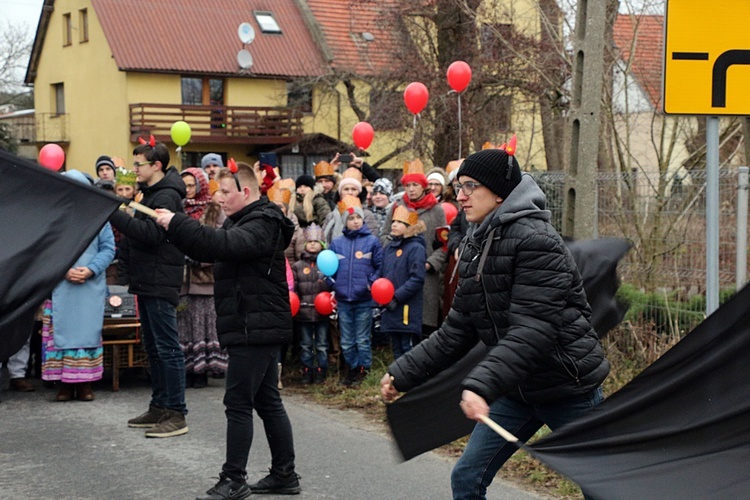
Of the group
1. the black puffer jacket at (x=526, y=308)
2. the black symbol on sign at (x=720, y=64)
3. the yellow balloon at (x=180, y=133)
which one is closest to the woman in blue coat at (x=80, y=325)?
the yellow balloon at (x=180, y=133)

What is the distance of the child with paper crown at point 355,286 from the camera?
10.4 meters

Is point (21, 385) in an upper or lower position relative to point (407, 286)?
lower

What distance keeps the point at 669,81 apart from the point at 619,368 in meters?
3.88

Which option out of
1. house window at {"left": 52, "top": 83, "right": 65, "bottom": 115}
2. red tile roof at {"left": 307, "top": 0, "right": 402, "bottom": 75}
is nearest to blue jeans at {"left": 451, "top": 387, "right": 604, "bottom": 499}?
red tile roof at {"left": 307, "top": 0, "right": 402, "bottom": 75}

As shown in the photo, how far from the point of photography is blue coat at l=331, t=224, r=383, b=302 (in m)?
10.4

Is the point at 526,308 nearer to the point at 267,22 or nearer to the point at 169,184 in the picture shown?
the point at 169,184

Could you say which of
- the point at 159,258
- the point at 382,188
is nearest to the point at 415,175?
the point at 382,188

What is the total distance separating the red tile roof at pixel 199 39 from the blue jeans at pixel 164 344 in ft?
101

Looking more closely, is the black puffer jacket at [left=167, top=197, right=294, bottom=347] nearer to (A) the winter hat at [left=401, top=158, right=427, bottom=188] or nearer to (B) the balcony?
(A) the winter hat at [left=401, top=158, right=427, bottom=188]

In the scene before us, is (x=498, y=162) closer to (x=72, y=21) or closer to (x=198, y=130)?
(x=198, y=130)

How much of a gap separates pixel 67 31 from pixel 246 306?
41.6 m

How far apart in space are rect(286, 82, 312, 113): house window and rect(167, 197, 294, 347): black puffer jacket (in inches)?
1332

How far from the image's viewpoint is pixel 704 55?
607 cm

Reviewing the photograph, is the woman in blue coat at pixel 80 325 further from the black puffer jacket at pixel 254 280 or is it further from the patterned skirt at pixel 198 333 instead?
the black puffer jacket at pixel 254 280
